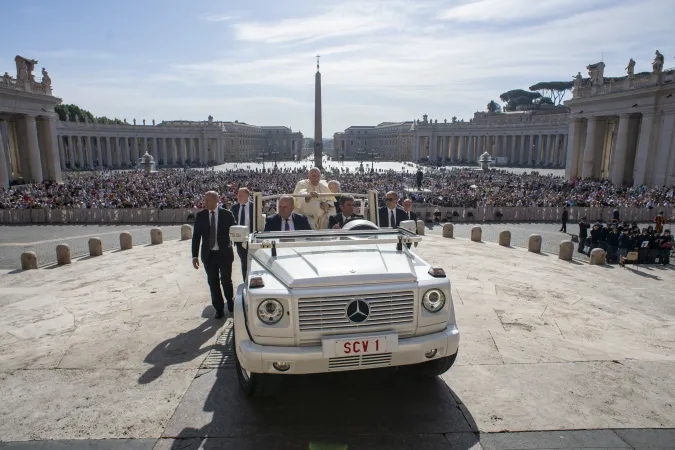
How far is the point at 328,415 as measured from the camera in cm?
441

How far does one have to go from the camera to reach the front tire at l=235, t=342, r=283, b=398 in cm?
444

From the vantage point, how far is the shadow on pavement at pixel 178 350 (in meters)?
5.38

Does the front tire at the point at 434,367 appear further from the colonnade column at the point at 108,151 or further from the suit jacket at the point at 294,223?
the colonnade column at the point at 108,151

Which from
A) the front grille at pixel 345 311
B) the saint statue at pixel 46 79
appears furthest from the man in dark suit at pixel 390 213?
the saint statue at pixel 46 79

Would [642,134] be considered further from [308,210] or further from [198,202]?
[308,210]

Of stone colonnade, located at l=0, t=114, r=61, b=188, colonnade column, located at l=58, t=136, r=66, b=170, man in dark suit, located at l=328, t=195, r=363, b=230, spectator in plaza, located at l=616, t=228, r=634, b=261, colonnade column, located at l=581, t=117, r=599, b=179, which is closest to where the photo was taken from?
man in dark suit, located at l=328, t=195, r=363, b=230

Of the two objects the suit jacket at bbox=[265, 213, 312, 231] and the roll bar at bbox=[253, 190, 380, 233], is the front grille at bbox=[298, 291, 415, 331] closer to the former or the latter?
the roll bar at bbox=[253, 190, 380, 233]

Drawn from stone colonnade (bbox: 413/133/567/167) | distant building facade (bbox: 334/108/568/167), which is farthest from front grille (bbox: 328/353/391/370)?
stone colonnade (bbox: 413/133/567/167)

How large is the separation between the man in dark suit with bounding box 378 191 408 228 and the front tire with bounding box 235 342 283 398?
15.3 feet

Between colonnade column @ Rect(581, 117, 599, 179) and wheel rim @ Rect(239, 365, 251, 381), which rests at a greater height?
colonnade column @ Rect(581, 117, 599, 179)

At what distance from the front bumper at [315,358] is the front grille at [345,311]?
→ 0.23m

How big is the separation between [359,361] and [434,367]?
3.71 feet

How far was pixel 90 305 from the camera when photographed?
26.3 feet

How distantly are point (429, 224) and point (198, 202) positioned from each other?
1452cm
